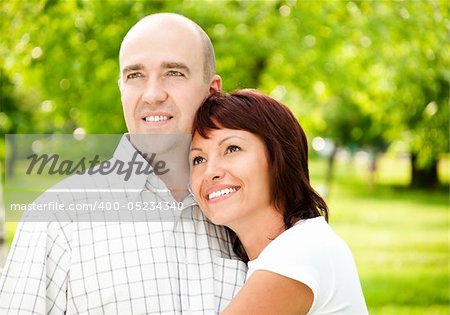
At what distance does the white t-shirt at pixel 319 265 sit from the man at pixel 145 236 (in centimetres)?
23

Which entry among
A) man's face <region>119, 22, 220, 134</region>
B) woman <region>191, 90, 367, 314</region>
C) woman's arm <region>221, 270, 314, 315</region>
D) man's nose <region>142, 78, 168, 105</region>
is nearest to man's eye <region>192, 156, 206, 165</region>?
woman <region>191, 90, 367, 314</region>

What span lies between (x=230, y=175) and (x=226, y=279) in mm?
362

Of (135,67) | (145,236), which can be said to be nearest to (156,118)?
(135,67)

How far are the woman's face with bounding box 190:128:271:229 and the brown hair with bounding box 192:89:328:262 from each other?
0.09ft

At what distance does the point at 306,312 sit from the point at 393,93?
229 inches

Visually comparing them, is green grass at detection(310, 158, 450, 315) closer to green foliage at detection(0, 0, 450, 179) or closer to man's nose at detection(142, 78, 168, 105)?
green foliage at detection(0, 0, 450, 179)

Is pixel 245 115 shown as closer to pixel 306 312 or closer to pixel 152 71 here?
pixel 152 71

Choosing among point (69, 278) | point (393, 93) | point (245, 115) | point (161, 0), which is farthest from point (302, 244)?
point (393, 93)

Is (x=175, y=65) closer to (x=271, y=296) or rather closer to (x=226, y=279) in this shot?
(x=226, y=279)

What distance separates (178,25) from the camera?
2.49 m

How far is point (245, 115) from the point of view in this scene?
7.67 ft

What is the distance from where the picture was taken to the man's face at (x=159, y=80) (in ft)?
7.92

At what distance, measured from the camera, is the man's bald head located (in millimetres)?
2453

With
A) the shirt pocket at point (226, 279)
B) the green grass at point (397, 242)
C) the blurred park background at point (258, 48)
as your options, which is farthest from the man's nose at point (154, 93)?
the green grass at point (397, 242)
